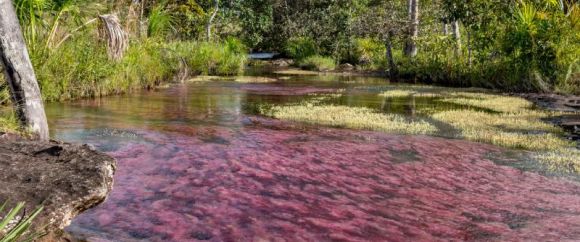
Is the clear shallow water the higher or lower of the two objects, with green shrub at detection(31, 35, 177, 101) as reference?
lower

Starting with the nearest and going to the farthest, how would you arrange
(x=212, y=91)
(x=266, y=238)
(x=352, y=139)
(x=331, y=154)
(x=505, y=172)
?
(x=266, y=238) → (x=505, y=172) → (x=331, y=154) → (x=352, y=139) → (x=212, y=91)

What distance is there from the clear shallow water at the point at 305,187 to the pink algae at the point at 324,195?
0.01 m

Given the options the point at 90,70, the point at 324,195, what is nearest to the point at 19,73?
the point at 324,195

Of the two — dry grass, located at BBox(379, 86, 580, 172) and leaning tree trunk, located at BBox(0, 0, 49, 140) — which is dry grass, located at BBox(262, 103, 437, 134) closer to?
dry grass, located at BBox(379, 86, 580, 172)

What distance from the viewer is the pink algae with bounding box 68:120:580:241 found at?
4.63 metres

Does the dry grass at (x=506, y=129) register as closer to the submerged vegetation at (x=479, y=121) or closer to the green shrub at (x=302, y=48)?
the submerged vegetation at (x=479, y=121)

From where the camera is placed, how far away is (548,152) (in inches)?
313

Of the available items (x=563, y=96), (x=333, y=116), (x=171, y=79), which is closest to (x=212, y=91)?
(x=171, y=79)

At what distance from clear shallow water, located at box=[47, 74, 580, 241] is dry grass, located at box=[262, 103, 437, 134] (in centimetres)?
62

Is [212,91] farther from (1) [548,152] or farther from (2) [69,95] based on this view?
(1) [548,152]

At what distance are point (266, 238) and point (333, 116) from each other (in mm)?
6894

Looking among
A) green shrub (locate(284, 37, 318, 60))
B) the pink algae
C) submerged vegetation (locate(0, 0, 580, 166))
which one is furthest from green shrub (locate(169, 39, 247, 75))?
the pink algae

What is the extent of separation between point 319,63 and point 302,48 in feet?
11.5

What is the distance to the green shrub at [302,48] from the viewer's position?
111 ft
